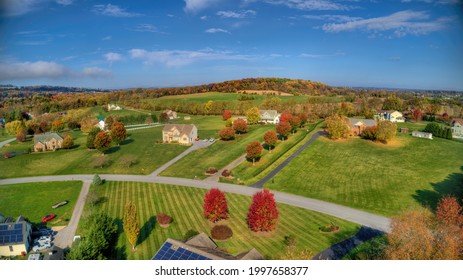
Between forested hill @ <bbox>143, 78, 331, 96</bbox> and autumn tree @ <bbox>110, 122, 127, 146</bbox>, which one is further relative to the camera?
forested hill @ <bbox>143, 78, 331, 96</bbox>

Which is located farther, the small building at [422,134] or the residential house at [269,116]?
the residential house at [269,116]

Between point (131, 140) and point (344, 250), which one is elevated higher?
point (131, 140)

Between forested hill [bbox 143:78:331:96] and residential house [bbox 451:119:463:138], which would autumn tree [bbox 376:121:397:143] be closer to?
residential house [bbox 451:119:463:138]

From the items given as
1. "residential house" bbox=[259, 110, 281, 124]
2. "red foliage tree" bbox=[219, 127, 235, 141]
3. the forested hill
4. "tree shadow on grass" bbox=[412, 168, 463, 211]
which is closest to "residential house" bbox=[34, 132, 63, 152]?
"red foliage tree" bbox=[219, 127, 235, 141]

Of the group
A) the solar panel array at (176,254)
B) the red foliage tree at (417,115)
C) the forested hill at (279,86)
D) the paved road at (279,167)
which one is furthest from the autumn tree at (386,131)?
the solar panel array at (176,254)

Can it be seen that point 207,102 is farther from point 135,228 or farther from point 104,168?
point 135,228

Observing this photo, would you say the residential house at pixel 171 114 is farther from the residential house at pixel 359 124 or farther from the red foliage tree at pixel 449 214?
the red foliage tree at pixel 449 214
